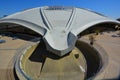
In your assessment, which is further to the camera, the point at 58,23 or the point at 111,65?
the point at 58,23

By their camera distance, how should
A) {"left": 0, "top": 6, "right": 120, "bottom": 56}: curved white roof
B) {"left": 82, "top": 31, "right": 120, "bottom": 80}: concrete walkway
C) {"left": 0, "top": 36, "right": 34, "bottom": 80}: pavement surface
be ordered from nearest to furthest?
{"left": 82, "top": 31, "right": 120, "bottom": 80}: concrete walkway < {"left": 0, "top": 36, "right": 34, "bottom": 80}: pavement surface < {"left": 0, "top": 6, "right": 120, "bottom": 56}: curved white roof

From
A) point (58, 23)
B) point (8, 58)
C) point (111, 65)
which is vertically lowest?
point (111, 65)

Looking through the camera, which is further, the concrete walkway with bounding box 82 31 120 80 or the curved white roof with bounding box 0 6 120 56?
the curved white roof with bounding box 0 6 120 56

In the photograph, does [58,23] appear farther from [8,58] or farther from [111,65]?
[111,65]

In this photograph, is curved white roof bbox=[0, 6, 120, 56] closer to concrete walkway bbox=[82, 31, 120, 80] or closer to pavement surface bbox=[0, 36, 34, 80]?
pavement surface bbox=[0, 36, 34, 80]

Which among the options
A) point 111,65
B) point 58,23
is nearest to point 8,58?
point 58,23

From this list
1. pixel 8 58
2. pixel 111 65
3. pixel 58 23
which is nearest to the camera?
pixel 111 65

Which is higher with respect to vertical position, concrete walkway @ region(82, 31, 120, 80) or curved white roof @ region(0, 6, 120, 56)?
curved white roof @ region(0, 6, 120, 56)

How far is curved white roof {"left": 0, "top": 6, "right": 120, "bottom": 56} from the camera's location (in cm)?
2452

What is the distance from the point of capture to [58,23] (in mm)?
30219

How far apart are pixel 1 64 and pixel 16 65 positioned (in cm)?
204

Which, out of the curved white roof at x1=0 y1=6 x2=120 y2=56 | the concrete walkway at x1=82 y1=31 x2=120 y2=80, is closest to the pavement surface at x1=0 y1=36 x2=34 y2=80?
the curved white roof at x1=0 y1=6 x2=120 y2=56

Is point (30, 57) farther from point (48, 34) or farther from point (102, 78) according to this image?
point (102, 78)

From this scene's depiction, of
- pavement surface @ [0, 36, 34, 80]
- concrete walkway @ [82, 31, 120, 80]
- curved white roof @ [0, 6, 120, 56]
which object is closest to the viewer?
concrete walkway @ [82, 31, 120, 80]
